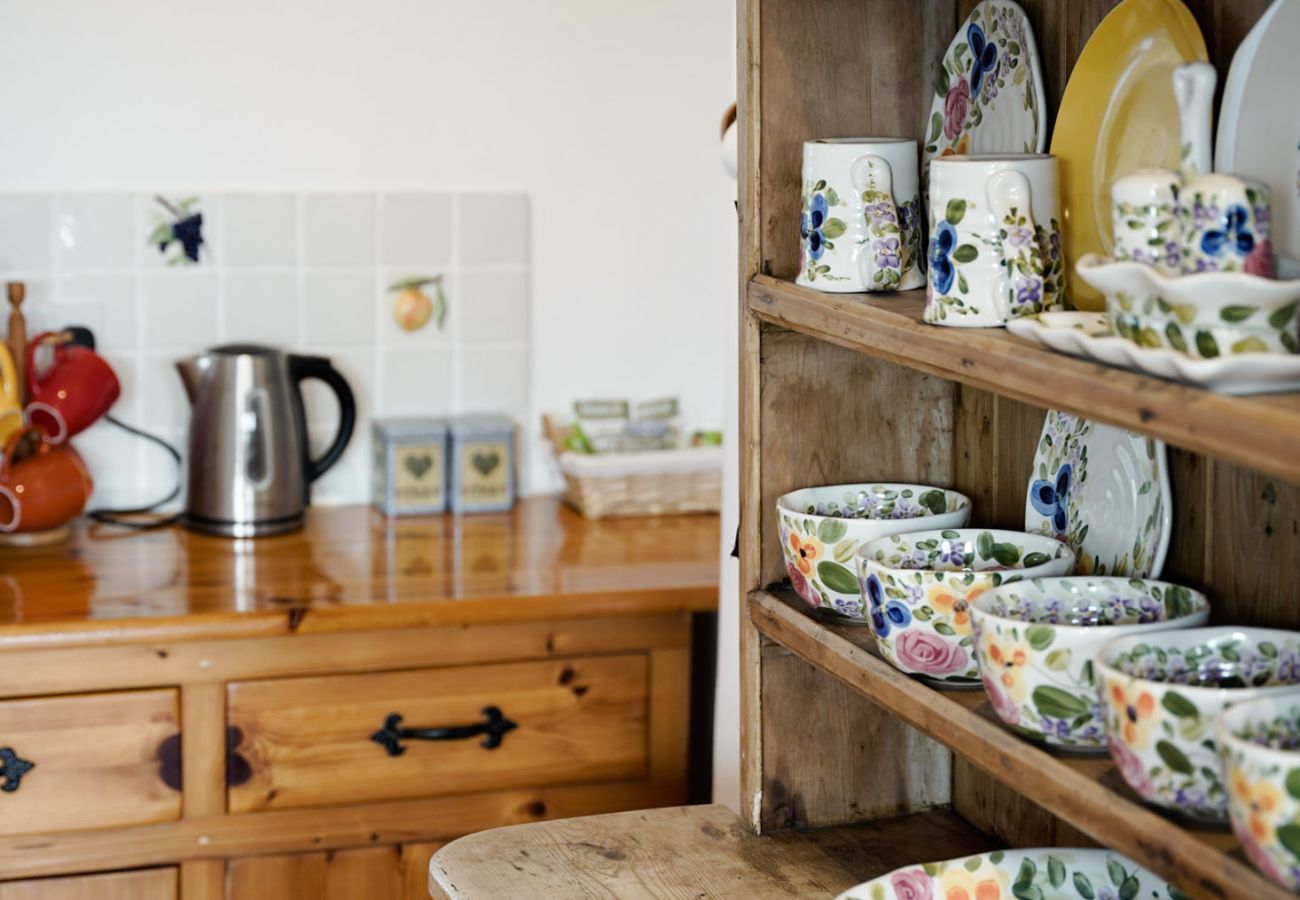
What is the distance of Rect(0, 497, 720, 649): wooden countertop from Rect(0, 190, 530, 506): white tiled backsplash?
0.17 meters

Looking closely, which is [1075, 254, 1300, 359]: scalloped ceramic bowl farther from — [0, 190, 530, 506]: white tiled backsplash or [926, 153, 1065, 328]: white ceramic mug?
[0, 190, 530, 506]: white tiled backsplash

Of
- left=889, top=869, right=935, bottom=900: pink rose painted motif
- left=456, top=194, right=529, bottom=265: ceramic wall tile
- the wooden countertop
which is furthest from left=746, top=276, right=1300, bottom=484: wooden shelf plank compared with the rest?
left=456, top=194, right=529, bottom=265: ceramic wall tile

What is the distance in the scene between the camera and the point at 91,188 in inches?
91.0

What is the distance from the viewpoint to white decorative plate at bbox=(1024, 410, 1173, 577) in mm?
1113

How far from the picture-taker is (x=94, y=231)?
2.31 metres

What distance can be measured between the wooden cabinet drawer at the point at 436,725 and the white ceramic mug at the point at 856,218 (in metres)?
0.94

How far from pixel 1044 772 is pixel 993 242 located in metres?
0.33

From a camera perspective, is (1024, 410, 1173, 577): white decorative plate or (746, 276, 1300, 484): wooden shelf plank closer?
(746, 276, 1300, 484): wooden shelf plank

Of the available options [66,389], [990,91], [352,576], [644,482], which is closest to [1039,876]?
[990,91]

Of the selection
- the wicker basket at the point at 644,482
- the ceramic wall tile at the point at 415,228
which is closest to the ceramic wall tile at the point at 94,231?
the ceramic wall tile at the point at 415,228

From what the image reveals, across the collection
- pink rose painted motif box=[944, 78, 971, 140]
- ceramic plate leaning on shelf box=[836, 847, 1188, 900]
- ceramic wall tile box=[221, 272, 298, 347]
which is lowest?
ceramic plate leaning on shelf box=[836, 847, 1188, 900]

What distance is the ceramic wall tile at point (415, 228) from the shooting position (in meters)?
2.43

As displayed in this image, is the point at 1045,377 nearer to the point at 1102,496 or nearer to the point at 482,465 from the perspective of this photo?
the point at 1102,496

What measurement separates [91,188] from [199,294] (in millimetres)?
208
